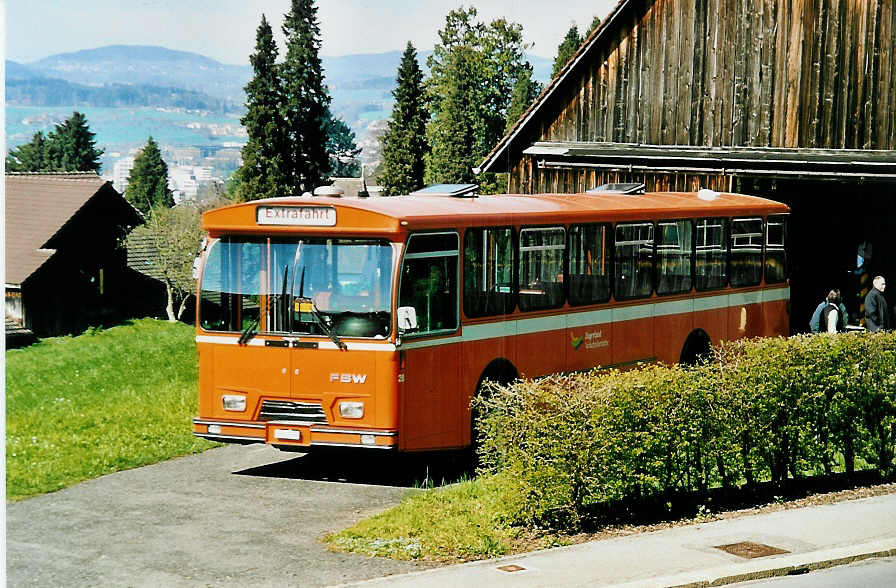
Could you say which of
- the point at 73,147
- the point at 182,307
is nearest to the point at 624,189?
the point at 182,307

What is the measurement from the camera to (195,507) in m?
13.4

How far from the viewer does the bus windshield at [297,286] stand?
1461 cm

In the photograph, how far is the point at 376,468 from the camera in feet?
52.6

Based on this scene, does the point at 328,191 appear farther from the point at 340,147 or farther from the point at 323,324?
the point at 323,324

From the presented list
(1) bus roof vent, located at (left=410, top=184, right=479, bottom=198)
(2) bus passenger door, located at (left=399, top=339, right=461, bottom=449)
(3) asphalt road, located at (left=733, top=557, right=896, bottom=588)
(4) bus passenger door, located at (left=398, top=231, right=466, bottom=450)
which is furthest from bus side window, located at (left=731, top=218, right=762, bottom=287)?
(3) asphalt road, located at (left=733, top=557, right=896, bottom=588)

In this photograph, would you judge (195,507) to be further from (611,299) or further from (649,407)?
(611,299)

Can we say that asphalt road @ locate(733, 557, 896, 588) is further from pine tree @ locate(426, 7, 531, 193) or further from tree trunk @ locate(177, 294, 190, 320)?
pine tree @ locate(426, 7, 531, 193)

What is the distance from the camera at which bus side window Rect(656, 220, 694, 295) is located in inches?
783

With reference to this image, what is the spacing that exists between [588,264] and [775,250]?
6.56 meters

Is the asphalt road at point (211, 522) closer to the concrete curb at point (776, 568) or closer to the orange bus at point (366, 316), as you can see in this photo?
the orange bus at point (366, 316)

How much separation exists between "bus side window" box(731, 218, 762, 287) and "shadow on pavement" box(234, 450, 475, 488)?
24.2 feet

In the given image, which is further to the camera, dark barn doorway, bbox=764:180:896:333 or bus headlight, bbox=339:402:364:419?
dark barn doorway, bbox=764:180:896:333

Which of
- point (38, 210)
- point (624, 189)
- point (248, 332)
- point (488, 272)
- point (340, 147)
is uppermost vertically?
point (340, 147)

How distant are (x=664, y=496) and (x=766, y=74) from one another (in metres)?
14.4
